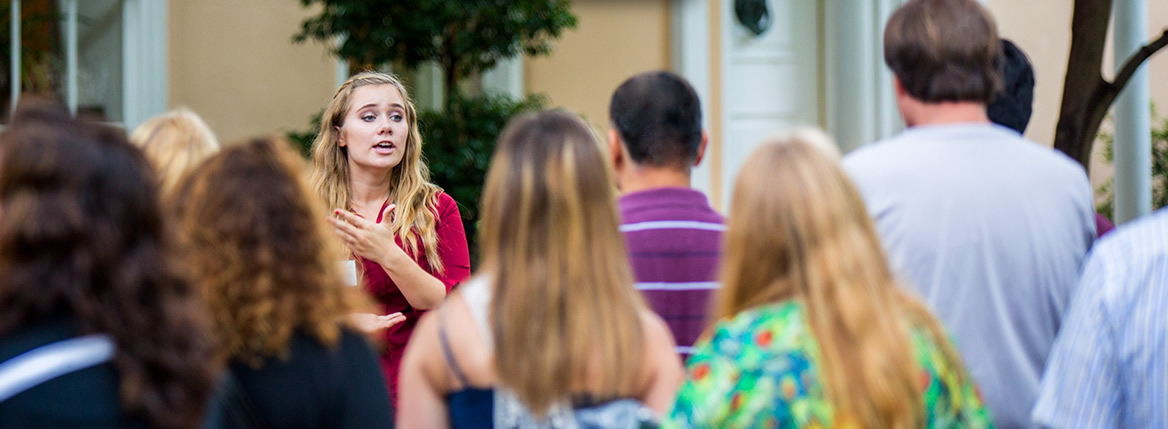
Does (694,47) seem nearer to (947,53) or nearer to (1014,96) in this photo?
(1014,96)

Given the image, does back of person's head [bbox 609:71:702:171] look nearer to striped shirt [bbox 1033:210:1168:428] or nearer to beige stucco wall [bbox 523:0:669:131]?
striped shirt [bbox 1033:210:1168:428]

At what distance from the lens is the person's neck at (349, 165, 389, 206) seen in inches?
164

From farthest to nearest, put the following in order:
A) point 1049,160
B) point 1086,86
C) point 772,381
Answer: point 1086,86
point 1049,160
point 772,381

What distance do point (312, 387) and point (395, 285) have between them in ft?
5.58

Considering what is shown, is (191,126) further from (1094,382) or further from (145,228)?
(1094,382)

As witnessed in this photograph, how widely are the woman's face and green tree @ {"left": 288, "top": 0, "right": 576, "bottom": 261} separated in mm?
2547

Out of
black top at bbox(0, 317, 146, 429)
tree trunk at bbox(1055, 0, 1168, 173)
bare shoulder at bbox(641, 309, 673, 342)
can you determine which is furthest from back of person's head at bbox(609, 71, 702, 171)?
tree trunk at bbox(1055, 0, 1168, 173)

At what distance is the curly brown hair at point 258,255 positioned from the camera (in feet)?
7.27

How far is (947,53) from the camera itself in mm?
2883

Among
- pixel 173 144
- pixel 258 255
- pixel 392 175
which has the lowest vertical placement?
pixel 258 255

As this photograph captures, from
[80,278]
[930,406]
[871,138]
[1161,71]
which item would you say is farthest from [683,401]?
[1161,71]

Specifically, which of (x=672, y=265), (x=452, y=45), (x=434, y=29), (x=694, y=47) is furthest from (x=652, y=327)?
(x=694, y=47)

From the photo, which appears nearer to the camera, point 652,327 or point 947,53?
point 652,327

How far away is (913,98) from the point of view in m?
2.93
